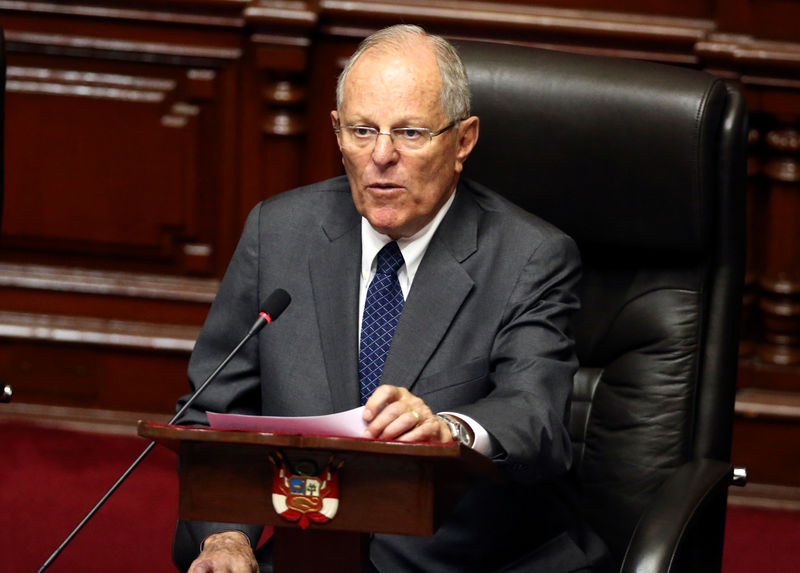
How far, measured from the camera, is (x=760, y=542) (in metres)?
2.93

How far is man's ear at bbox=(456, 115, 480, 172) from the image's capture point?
1.81 metres

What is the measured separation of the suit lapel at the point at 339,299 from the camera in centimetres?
176

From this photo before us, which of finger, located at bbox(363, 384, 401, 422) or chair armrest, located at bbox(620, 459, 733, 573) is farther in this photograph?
chair armrest, located at bbox(620, 459, 733, 573)

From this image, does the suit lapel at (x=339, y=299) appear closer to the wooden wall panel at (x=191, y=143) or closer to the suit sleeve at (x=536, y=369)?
the suit sleeve at (x=536, y=369)

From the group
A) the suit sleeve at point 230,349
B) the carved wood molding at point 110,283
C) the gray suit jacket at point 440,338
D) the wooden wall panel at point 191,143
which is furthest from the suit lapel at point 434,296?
the carved wood molding at point 110,283

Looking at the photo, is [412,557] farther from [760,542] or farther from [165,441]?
[760,542]

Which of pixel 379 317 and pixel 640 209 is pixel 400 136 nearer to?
pixel 379 317

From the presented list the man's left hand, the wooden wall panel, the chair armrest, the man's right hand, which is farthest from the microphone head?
the wooden wall panel

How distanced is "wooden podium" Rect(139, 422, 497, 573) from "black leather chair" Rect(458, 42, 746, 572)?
60 centimetres

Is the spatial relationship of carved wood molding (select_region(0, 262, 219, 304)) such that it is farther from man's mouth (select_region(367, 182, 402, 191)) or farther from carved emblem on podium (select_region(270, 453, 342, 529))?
carved emblem on podium (select_region(270, 453, 342, 529))

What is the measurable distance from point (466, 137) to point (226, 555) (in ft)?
2.30

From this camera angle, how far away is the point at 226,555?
1566 millimetres

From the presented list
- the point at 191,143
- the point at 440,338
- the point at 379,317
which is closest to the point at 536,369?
the point at 440,338

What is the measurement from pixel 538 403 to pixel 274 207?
538 millimetres
